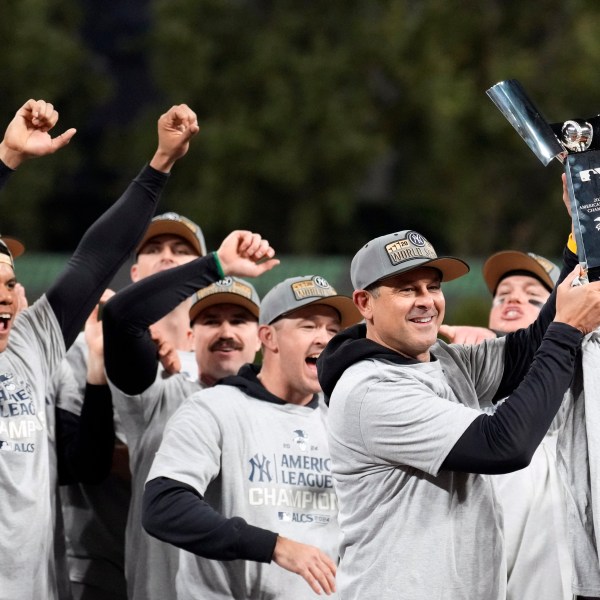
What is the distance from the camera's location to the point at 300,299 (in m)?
4.79

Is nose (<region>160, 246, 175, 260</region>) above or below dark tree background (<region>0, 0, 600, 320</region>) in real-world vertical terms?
below

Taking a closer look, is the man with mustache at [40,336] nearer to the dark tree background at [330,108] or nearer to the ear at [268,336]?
the ear at [268,336]

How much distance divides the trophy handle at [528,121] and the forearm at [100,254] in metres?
1.50

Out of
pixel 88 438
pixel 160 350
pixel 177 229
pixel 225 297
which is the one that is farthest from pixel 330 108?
pixel 88 438

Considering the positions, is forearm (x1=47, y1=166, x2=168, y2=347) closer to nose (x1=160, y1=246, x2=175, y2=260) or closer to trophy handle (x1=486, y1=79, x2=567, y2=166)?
nose (x1=160, y1=246, x2=175, y2=260)

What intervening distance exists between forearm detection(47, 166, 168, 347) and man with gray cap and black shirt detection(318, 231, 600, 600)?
1094mm

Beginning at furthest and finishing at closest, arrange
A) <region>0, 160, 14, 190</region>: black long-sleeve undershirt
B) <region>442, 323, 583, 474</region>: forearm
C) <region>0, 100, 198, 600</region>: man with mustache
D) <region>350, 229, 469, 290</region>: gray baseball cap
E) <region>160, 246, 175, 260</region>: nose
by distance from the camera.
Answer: <region>160, 246, 175, 260</region>: nose → <region>0, 160, 14, 190</region>: black long-sleeve undershirt → <region>0, 100, 198, 600</region>: man with mustache → <region>350, 229, 469, 290</region>: gray baseball cap → <region>442, 323, 583, 474</region>: forearm

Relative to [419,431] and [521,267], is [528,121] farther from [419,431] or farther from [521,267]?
[521,267]

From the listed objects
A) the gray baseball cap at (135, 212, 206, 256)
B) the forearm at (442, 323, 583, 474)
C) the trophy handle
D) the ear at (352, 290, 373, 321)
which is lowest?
the forearm at (442, 323, 583, 474)

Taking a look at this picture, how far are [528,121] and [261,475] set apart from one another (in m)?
1.59

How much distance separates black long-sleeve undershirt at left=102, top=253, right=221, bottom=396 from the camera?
4516mm

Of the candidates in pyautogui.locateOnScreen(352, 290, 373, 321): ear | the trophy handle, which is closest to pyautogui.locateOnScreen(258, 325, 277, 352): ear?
pyautogui.locateOnScreen(352, 290, 373, 321): ear

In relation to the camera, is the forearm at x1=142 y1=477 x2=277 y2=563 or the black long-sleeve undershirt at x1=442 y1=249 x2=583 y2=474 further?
the forearm at x1=142 y1=477 x2=277 y2=563

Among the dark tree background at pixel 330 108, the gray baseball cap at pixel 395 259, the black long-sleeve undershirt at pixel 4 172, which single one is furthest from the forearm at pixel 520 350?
the dark tree background at pixel 330 108
